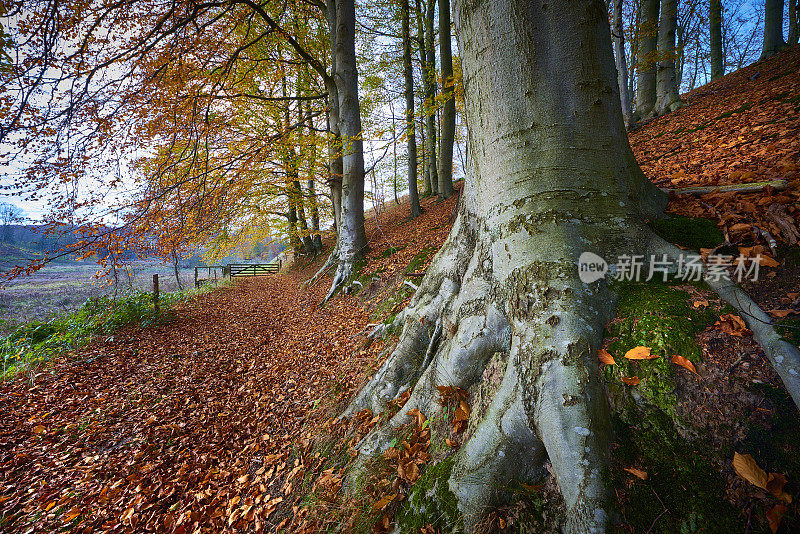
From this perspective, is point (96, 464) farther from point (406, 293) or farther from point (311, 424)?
point (406, 293)

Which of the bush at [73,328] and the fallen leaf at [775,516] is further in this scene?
the bush at [73,328]

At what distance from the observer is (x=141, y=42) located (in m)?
3.25

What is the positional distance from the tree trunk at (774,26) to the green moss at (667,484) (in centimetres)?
1474

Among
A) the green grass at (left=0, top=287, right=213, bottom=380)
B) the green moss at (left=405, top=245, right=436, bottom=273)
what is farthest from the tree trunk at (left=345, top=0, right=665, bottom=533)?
the green grass at (left=0, top=287, right=213, bottom=380)

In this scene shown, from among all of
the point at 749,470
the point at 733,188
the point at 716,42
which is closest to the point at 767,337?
the point at 749,470

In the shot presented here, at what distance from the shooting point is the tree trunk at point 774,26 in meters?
8.89

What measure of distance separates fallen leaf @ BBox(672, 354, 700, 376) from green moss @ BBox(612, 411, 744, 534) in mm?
256

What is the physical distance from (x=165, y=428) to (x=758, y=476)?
4926 mm

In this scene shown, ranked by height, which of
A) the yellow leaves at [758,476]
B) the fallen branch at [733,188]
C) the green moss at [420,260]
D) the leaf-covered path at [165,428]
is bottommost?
the leaf-covered path at [165,428]

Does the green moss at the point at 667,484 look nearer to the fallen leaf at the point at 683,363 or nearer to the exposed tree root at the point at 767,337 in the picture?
the fallen leaf at the point at 683,363

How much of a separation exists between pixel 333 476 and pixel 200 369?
3.80 meters

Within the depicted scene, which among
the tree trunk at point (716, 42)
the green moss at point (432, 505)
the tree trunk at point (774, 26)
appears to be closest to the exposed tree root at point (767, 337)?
the green moss at point (432, 505)

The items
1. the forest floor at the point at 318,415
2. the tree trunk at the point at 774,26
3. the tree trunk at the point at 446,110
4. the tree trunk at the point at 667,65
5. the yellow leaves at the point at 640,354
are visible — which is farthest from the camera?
the tree trunk at the point at 446,110

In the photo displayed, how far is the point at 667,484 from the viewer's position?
121 cm
